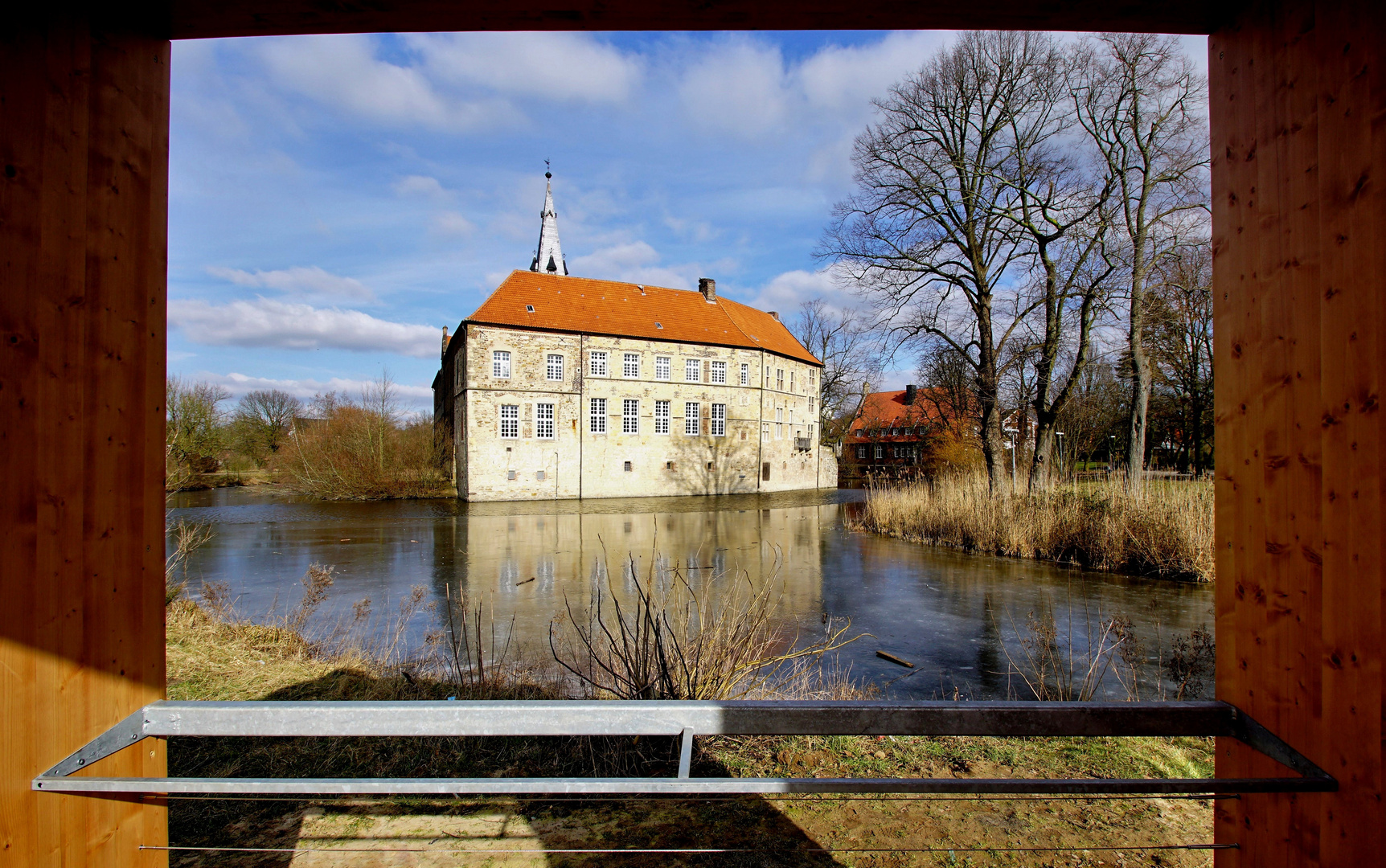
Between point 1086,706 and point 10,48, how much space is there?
3444 millimetres

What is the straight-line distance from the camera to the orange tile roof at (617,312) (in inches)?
1156

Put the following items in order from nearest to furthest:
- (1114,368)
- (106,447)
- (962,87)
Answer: (106,447) < (962,87) < (1114,368)

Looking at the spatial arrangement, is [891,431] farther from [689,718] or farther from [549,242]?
[689,718]

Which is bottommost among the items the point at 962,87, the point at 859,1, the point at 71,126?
the point at 71,126

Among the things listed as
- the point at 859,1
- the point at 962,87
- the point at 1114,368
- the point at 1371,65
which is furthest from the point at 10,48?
the point at 1114,368

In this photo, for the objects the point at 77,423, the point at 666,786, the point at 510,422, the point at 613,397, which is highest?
the point at 613,397

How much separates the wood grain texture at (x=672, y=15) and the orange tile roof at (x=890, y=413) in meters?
47.8

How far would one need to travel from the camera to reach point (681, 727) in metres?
1.87

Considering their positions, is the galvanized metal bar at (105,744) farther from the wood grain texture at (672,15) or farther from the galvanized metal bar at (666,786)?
the wood grain texture at (672,15)

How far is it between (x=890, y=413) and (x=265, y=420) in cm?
4881

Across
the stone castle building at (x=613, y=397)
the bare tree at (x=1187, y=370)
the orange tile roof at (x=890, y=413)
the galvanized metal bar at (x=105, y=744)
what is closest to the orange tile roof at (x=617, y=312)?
the stone castle building at (x=613, y=397)

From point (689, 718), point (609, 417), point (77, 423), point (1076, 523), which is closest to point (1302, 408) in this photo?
point (689, 718)

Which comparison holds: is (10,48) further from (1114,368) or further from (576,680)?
(1114,368)

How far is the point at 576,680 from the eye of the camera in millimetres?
5355
